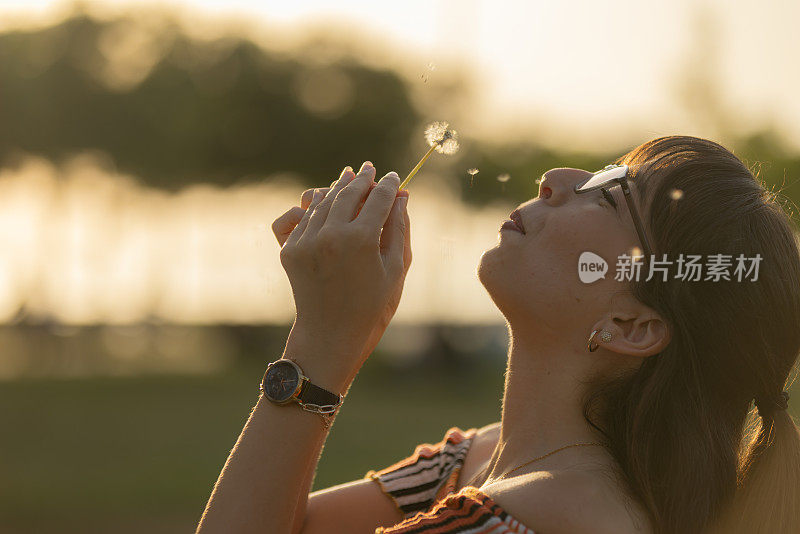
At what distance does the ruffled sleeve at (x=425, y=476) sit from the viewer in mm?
2908

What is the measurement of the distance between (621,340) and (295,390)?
95 centimetres

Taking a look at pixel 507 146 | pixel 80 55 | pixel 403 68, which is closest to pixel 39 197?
pixel 80 55

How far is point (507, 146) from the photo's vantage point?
303 inches

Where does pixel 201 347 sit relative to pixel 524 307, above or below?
below

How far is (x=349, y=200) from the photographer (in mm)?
2514

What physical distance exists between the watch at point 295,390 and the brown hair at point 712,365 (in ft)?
2.51

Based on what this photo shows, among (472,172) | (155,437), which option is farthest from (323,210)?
(155,437)

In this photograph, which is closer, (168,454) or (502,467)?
(502,467)

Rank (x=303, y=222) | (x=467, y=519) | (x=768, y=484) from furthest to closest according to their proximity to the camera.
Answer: (x=303, y=222) < (x=768, y=484) < (x=467, y=519)

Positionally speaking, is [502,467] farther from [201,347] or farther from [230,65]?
[201,347]

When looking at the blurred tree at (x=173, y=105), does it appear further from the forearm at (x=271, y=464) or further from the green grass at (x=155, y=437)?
the forearm at (x=271, y=464)

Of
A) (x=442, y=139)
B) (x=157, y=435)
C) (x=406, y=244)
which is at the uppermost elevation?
(x=442, y=139)

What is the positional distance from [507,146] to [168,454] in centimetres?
911

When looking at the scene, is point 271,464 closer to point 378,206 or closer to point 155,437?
point 378,206
